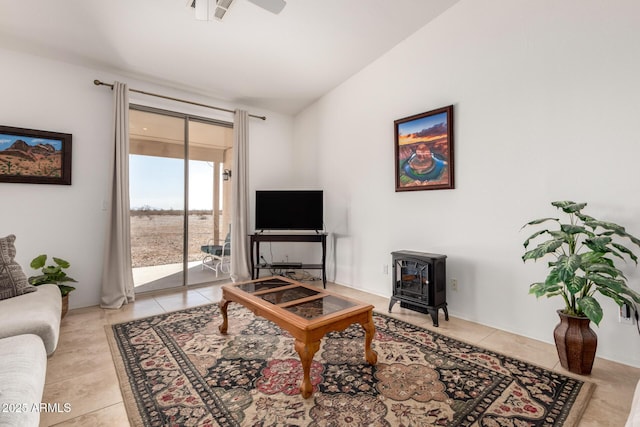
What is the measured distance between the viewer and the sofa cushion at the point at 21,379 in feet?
3.53

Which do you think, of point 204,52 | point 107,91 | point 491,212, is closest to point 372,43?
point 204,52

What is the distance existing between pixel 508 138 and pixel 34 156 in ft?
15.7

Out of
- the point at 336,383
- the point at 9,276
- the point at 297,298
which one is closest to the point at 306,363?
the point at 336,383

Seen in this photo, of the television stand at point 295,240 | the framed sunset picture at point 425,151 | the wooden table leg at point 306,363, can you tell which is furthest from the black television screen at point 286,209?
the wooden table leg at point 306,363

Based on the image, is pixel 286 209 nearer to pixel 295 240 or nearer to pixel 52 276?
pixel 295 240

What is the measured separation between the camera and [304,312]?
2020 mm

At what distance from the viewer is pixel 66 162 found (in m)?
3.34

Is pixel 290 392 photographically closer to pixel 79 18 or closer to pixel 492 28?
pixel 492 28

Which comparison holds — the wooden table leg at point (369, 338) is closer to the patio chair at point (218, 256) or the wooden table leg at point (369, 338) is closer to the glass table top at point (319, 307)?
the glass table top at point (319, 307)

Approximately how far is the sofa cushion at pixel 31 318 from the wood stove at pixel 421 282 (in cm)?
283

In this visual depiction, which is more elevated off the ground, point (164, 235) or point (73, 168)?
point (73, 168)

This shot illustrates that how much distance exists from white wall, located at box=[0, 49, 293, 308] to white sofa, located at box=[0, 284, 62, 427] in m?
1.03

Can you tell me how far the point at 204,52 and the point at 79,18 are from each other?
3.64 ft

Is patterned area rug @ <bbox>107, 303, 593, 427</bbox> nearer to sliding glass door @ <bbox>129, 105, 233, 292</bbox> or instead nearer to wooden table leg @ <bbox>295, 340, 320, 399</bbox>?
wooden table leg @ <bbox>295, 340, 320, 399</bbox>
